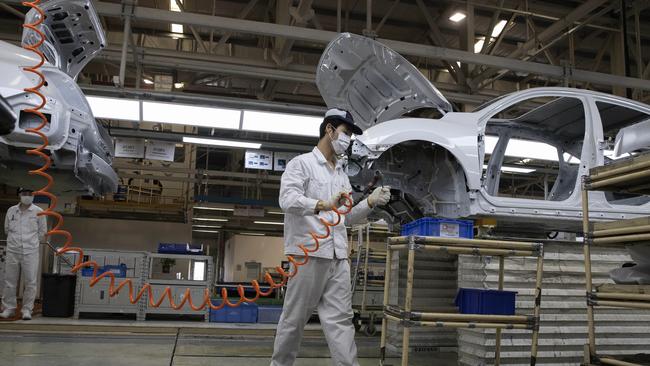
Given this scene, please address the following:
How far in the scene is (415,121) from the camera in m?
4.65

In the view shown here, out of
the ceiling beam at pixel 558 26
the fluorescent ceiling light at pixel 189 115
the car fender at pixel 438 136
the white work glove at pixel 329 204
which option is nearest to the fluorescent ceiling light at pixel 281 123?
the fluorescent ceiling light at pixel 189 115

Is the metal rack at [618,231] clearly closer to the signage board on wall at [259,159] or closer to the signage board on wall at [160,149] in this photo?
the signage board on wall at [259,159]

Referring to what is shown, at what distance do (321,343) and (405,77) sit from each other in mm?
2981

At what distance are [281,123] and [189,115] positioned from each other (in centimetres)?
130

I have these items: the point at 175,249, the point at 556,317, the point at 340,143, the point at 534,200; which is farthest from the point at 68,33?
the point at 556,317

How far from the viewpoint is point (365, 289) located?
696 cm

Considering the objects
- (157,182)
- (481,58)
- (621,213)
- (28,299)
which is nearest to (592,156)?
(621,213)

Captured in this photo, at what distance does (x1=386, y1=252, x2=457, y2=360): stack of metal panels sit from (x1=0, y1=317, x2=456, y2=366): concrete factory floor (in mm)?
194

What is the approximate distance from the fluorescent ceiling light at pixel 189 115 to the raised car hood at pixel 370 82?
2.33 metres

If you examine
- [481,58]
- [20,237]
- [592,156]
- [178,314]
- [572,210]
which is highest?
[481,58]

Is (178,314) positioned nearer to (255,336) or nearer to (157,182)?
(255,336)

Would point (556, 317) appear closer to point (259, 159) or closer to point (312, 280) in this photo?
point (312, 280)

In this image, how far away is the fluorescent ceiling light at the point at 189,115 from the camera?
7.25 metres

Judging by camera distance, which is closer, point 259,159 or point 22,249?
point 22,249
